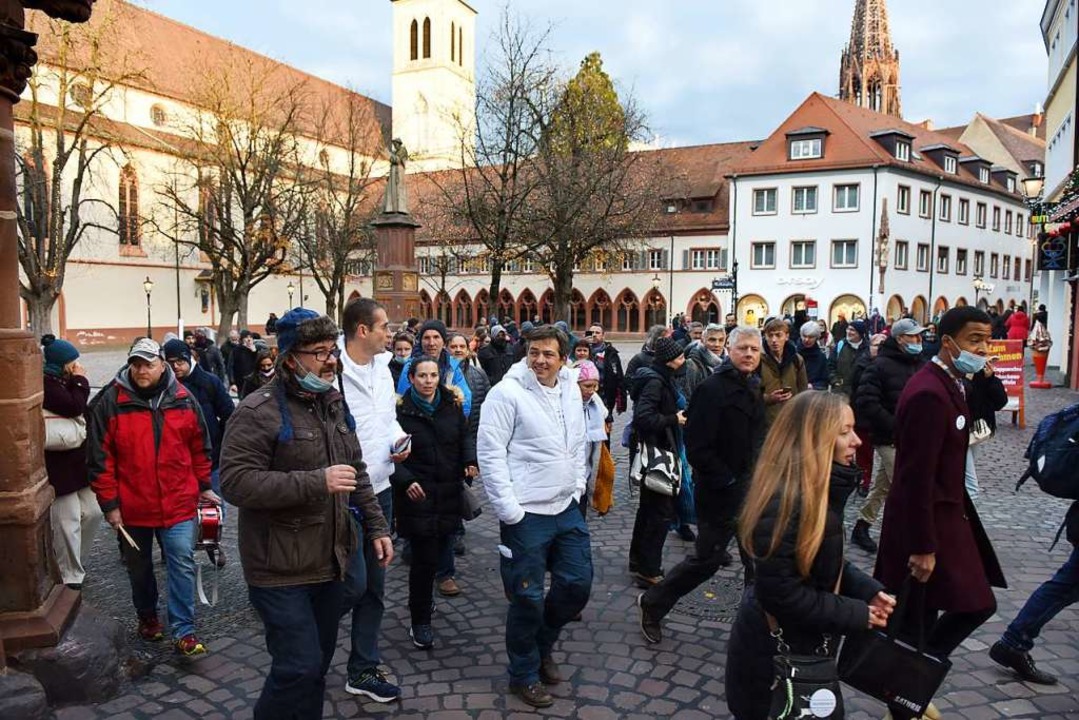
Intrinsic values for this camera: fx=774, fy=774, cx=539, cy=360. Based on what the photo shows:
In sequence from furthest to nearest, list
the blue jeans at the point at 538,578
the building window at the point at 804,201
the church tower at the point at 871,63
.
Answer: the church tower at the point at 871,63, the building window at the point at 804,201, the blue jeans at the point at 538,578

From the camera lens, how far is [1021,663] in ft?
14.3

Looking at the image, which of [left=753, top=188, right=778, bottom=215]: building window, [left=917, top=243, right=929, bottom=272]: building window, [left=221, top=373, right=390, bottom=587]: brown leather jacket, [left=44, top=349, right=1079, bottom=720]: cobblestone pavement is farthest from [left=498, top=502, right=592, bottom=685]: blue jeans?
[left=917, top=243, right=929, bottom=272]: building window

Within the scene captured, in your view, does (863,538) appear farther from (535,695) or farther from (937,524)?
(535,695)

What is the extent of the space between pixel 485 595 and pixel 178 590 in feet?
6.98

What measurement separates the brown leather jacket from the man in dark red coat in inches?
99.6

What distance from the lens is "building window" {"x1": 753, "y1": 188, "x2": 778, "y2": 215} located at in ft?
143

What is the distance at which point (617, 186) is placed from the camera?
2281 cm

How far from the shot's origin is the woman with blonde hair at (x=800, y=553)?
2.56 m

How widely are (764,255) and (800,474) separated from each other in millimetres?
43435

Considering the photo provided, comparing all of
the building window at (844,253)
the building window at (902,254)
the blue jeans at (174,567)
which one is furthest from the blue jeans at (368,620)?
the building window at (902,254)

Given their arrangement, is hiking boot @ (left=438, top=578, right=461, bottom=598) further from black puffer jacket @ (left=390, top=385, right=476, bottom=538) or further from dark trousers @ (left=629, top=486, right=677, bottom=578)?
dark trousers @ (left=629, top=486, right=677, bottom=578)

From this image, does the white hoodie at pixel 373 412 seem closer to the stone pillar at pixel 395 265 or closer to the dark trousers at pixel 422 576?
the dark trousers at pixel 422 576

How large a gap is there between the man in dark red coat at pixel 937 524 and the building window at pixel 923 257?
44678mm

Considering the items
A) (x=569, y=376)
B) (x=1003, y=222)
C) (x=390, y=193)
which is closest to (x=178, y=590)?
(x=569, y=376)
